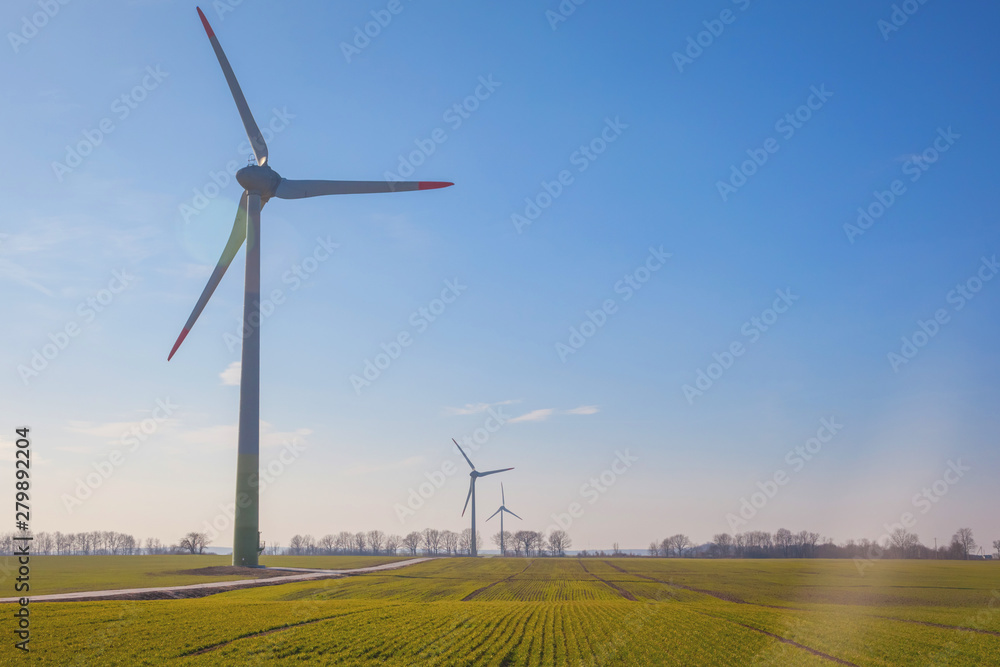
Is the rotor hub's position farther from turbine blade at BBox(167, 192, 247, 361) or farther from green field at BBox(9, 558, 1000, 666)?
green field at BBox(9, 558, 1000, 666)

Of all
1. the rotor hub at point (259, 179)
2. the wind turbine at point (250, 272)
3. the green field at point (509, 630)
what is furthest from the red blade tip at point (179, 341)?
the green field at point (509, 630)

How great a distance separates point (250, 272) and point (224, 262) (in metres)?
3.89

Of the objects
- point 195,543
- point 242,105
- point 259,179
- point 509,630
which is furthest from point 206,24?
point 195,543

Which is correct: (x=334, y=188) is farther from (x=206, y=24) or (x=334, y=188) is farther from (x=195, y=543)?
(x=195, y=543)

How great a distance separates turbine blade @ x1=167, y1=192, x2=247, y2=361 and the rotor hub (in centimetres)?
173

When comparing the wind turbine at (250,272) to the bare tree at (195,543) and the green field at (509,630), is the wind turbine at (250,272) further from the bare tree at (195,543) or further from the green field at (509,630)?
the bare tree at (195,543)

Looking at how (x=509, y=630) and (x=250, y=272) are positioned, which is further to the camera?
(x=250, y=272)

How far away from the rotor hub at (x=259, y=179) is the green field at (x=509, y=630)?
41504mm

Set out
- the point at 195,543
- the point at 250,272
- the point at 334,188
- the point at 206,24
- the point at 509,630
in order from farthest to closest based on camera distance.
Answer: the point at 195,543, the point at 334,188, the point at 250,272, the point at 206,24, the point at 509,630

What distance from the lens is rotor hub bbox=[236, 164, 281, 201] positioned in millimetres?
73688

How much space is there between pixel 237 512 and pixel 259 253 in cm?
2696

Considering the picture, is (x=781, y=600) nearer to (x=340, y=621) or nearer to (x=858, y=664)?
(x=858, y=664)

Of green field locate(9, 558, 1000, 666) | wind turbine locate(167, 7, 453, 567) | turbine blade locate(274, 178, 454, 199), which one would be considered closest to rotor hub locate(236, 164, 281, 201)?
wind turbine locate(167, 7, 453, 567)

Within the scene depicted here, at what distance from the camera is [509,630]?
40438mm
